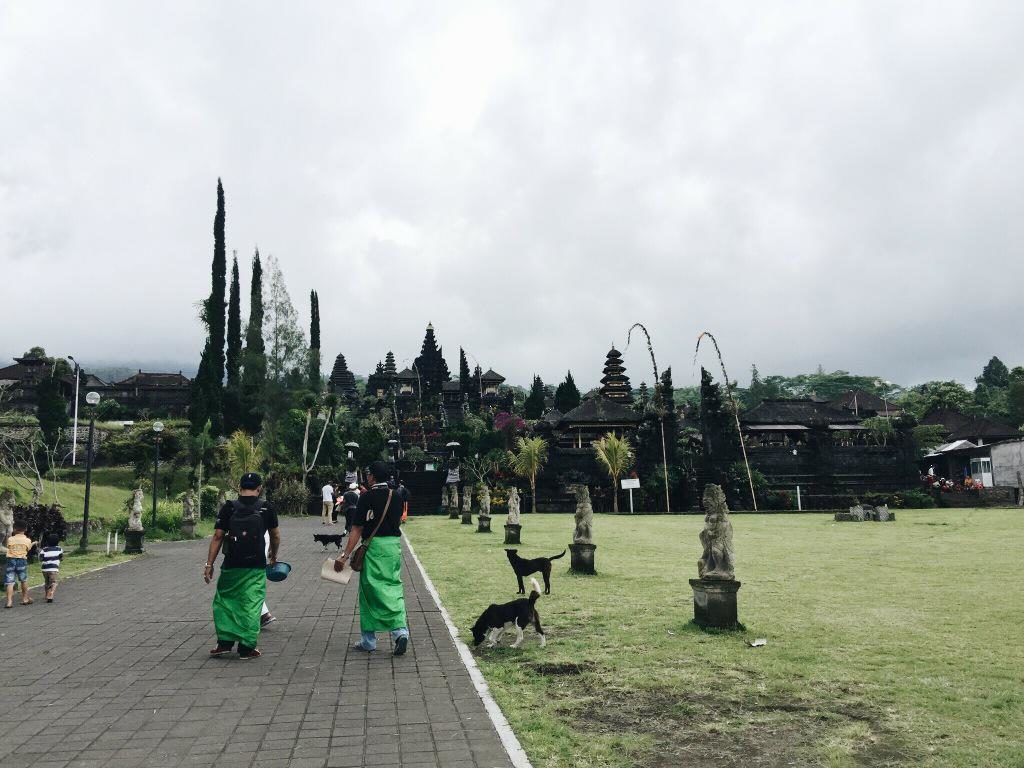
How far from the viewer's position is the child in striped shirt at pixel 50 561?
10398mm

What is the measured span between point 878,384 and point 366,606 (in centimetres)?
11026

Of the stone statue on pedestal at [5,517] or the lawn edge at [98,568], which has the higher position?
the stone statue on pedestal at [5,517]

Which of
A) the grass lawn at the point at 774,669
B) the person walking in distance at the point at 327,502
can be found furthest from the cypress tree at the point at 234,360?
the grass lawn at the point at 774,669

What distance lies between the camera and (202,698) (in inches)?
218

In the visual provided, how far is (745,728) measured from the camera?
4.81m

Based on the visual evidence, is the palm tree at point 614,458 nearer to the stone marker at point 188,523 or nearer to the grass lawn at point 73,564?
the stone marker at point 188,523

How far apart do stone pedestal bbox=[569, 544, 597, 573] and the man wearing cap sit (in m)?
5.86

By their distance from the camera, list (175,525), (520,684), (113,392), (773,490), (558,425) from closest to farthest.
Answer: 1. (520,684)
2. (175,525)
3. (773,490)
4. (558,425)
5. (113,392)

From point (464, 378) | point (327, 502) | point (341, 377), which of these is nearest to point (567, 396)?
point (464, 378)

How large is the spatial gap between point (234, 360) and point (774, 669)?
5536 cm

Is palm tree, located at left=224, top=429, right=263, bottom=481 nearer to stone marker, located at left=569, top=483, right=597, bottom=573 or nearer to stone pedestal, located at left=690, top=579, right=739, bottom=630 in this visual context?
stone marker, located at left=569, top=483, right=597, bottom=573

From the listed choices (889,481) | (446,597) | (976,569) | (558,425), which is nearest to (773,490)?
(889,481)

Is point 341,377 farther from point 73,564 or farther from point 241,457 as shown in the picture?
point 73,564

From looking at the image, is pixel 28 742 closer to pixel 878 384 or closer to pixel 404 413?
pixel 404 413
